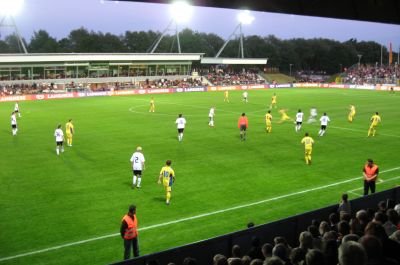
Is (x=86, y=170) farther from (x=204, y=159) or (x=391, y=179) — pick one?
(x=391, y=179)

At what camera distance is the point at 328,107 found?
48.0 meters

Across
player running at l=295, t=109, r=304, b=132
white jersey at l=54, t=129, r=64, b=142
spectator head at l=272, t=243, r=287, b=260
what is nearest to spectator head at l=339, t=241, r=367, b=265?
spectator head at l=272, t=243, r=287, b=260

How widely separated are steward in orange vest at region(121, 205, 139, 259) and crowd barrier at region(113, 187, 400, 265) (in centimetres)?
256

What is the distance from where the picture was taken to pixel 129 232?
1101cm

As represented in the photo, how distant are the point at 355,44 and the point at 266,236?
518 ft

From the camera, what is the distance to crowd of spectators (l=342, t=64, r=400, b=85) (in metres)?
88.4

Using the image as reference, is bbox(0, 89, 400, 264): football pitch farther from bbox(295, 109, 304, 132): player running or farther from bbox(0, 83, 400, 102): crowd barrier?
bbox(0, 83, 400, 102): crowd barrier

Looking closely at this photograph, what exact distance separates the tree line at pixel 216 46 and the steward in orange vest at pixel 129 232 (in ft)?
364

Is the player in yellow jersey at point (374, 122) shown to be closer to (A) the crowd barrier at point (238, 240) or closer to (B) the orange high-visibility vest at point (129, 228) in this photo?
(A) the crowd barrier at point (238, 240)

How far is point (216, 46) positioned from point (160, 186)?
128497 mm

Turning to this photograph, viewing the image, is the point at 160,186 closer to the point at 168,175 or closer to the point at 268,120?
the point at 168,175

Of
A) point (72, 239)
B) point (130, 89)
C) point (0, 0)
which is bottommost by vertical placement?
point (72, 239)

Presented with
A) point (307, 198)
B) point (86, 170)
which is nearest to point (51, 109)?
point (86, 170)

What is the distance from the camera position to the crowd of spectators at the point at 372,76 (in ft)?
290
